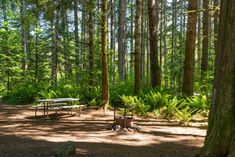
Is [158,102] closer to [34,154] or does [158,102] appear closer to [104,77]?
[104,77]

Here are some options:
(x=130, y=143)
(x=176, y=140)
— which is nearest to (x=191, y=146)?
(x=176, y=140)

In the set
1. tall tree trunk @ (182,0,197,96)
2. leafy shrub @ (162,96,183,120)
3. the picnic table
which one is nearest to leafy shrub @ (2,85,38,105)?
the picnic table

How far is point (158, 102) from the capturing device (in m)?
12.3

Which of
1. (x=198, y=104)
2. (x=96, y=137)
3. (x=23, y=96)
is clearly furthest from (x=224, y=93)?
(x=23, y=96)

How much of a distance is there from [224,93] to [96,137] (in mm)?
4019

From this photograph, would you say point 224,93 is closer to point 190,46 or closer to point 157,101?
point 190,46

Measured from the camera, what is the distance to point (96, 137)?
790 centimetres

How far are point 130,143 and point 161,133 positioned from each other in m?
1.56

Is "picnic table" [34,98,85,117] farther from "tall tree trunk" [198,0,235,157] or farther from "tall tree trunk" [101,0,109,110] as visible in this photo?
"tall tree trunk" [198,0,235,157]

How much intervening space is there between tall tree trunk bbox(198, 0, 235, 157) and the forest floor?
1.50 metres

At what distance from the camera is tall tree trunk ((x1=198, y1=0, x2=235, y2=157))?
4660mm

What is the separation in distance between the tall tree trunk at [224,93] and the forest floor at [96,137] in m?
1.50

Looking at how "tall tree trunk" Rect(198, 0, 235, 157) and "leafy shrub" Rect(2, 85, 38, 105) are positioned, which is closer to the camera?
"tall tree trunk" Rect(198, 0, 235, 157)

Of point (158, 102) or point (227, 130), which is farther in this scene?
point (158, 102)
